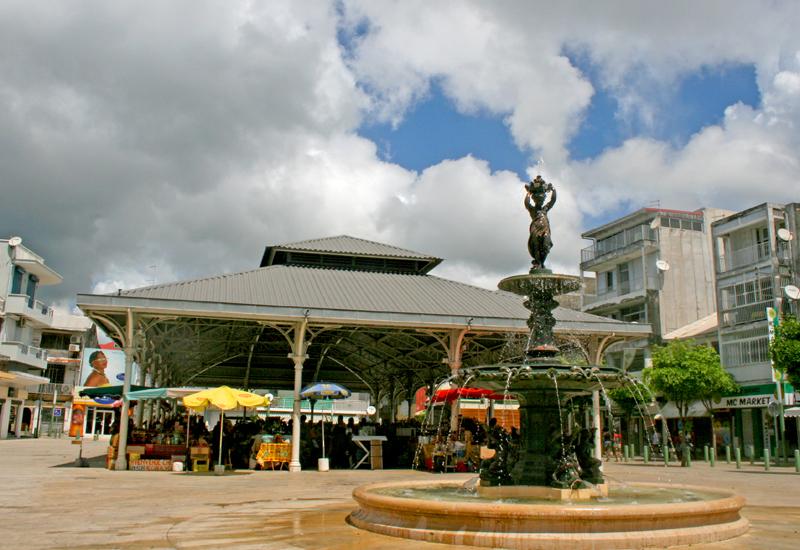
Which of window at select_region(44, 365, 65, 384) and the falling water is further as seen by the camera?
window at select_region(44, 365, 65, 384)

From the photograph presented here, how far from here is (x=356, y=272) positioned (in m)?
27.9

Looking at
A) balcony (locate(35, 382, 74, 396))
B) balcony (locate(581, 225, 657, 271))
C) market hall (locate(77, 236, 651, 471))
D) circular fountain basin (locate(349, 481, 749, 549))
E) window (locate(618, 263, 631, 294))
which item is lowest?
circular fountain basin (locate(349, 481, 749, 549))

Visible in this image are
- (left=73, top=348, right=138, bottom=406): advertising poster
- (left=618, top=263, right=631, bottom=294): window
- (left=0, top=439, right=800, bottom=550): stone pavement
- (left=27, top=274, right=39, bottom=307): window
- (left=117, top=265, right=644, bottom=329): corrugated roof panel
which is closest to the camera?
(left=0, top=439, right=800, bottom=550): stone pavement

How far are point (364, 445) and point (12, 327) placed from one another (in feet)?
130

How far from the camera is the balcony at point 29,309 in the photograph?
51344 mm

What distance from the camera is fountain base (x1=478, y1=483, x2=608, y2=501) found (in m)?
9.70

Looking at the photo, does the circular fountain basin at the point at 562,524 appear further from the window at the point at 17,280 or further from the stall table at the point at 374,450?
the window at the point at 17,280

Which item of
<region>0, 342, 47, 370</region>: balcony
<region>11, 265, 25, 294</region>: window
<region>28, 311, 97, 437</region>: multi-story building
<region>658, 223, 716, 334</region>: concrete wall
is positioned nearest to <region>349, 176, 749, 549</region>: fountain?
<region>658, 223, 716, 334</region>: concrete wall

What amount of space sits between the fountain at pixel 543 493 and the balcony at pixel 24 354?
154 feet

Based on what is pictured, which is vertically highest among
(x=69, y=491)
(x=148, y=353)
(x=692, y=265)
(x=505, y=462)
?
(x=692, y=265)

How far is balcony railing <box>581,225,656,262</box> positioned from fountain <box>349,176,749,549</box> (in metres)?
38.8

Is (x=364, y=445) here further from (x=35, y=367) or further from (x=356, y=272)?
(x=35, y=367)

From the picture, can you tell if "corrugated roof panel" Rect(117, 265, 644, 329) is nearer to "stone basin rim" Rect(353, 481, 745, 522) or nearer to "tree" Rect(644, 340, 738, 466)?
"stone basin rim" Rect(353, 481, 745, 522)

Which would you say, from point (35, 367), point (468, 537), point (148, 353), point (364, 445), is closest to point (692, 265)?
point (364, 445)
